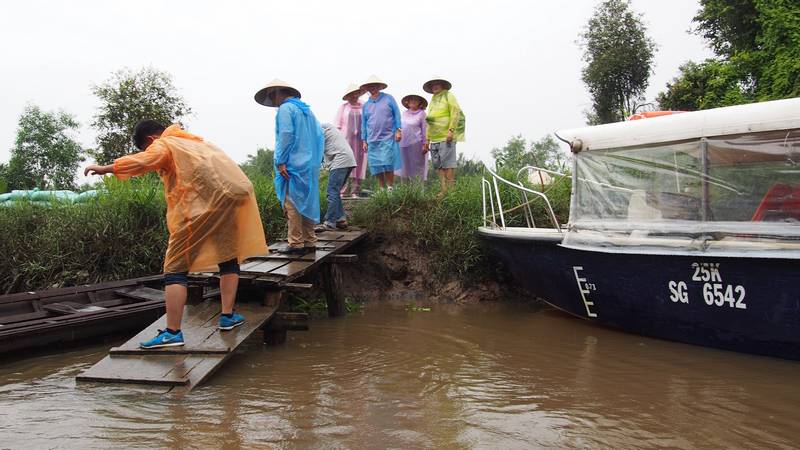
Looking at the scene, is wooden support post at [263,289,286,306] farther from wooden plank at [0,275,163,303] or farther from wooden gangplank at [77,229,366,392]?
wooden plank at [0,275,163,303]

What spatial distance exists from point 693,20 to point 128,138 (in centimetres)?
1902

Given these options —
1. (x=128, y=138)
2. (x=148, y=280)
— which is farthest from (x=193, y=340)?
(x=128, y=138)

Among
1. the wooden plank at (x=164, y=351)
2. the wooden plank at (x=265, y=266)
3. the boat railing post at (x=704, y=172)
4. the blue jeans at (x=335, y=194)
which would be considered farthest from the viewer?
the blue jeans at (x=335, y=194)

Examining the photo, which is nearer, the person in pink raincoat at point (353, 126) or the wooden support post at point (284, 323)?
the wooden support post at point (284, 323)

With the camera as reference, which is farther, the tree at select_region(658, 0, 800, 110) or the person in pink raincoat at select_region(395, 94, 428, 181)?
the tree at select_region(658, 0, 800, 110)

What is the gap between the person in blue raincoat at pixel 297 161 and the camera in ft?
19.1

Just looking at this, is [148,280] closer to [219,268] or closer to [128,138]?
[219,268]

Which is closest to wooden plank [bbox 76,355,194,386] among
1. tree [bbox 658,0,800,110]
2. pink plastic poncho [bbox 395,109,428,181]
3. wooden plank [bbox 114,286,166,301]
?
wooden plank [bbox 114,286,166,301]

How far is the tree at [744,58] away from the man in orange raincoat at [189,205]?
14.1m

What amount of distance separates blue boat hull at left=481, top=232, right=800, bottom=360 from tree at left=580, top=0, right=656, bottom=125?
18.1m

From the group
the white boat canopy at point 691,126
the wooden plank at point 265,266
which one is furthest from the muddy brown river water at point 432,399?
the white boat canopy at point 691,126

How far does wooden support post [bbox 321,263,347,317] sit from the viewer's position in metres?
6.29

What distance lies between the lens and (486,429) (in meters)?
3.09

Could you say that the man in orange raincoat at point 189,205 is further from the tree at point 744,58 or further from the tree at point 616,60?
the tree at point 616,60
